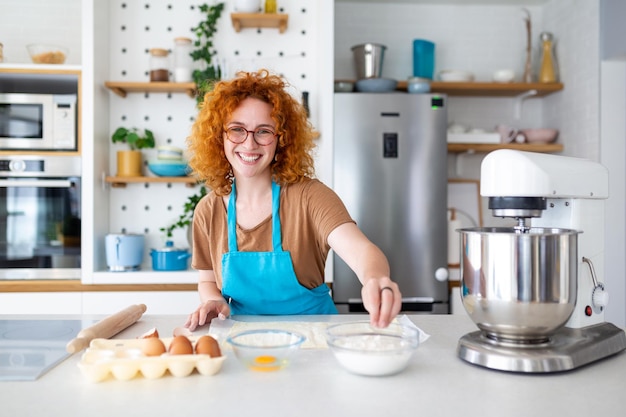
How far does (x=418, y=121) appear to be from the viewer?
3.33m

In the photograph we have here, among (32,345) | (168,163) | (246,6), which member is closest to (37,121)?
(168,163)

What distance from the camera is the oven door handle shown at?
314cm

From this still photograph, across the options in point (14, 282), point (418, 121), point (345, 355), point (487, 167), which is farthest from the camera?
point (418, 121)

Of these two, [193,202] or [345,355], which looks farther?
[193,202]

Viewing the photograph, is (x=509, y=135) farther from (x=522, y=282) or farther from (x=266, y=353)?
(x=266, y=353)

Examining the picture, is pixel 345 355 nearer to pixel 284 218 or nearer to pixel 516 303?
pixel 516 303

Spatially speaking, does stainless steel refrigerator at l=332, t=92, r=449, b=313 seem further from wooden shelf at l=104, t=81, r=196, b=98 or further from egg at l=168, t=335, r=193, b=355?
egg at l=168, t=335, r=193, b=355

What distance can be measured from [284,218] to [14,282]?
1999 mm

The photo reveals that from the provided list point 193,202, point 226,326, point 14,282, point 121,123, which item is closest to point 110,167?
point 121,123

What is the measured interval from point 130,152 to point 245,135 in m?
1.84

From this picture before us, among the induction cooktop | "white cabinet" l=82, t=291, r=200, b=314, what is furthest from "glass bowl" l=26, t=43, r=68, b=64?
the induction cooktop

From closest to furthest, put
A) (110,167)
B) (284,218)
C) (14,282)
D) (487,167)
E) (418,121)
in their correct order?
(487,167) → (284,218) → (14,282) → (418,121) → (110,167)

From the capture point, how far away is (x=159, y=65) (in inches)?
134

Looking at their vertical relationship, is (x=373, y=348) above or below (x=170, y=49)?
below
